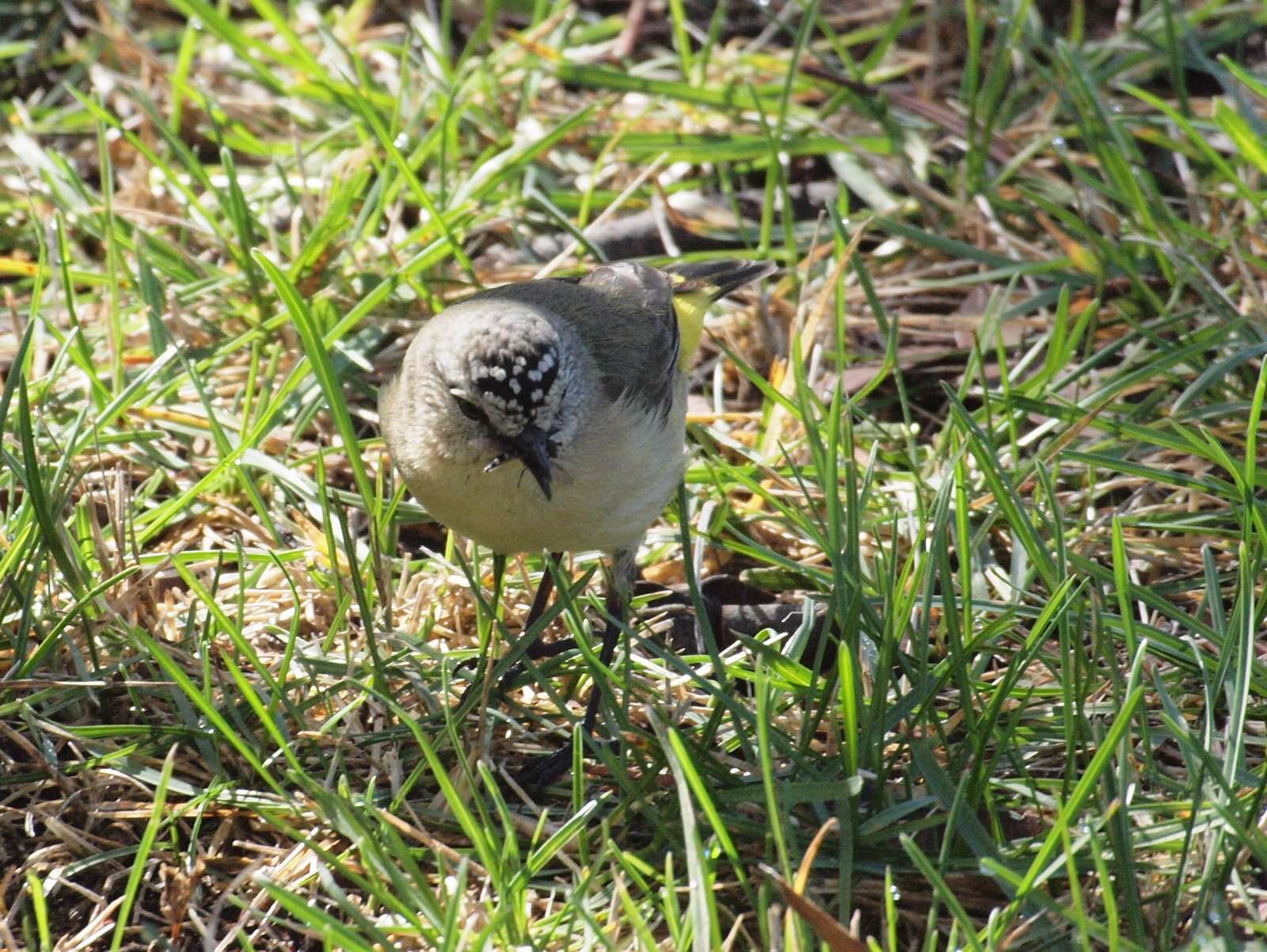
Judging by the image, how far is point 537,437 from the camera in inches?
133

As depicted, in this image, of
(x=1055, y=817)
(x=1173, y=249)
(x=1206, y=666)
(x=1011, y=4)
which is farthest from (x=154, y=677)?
(x=1011, y=4)

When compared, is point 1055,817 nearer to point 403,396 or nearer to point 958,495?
point 958,495

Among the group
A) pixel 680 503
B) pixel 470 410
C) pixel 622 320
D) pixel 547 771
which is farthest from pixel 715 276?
pixel 547 771

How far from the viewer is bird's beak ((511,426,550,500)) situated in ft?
11.0

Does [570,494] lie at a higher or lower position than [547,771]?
higher

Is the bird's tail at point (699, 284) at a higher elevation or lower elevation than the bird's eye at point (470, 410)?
lower

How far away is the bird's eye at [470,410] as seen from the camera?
134 inches

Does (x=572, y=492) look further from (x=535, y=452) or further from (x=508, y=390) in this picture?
(x=508, y=390)

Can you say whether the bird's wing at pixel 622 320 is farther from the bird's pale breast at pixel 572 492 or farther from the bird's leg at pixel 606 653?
the bird's leg at pixel 606 653

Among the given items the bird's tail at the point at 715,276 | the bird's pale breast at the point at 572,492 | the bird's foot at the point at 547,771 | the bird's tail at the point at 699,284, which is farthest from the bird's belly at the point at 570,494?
the bird's tail at the point at 715,276

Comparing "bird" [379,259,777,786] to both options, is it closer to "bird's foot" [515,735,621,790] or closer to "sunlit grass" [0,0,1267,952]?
"bird's foot" [515,735,621,790]

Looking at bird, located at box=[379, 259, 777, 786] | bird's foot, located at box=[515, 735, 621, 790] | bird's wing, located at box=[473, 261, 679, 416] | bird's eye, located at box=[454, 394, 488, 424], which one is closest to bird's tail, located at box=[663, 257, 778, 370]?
bird's wing, located at box=[473, 261, 679, 416]

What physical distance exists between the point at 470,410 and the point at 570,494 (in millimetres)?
317

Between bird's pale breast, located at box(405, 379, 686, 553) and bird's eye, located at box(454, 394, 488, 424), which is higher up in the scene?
bird's eye, located at box(454, 394, 488, 424)
